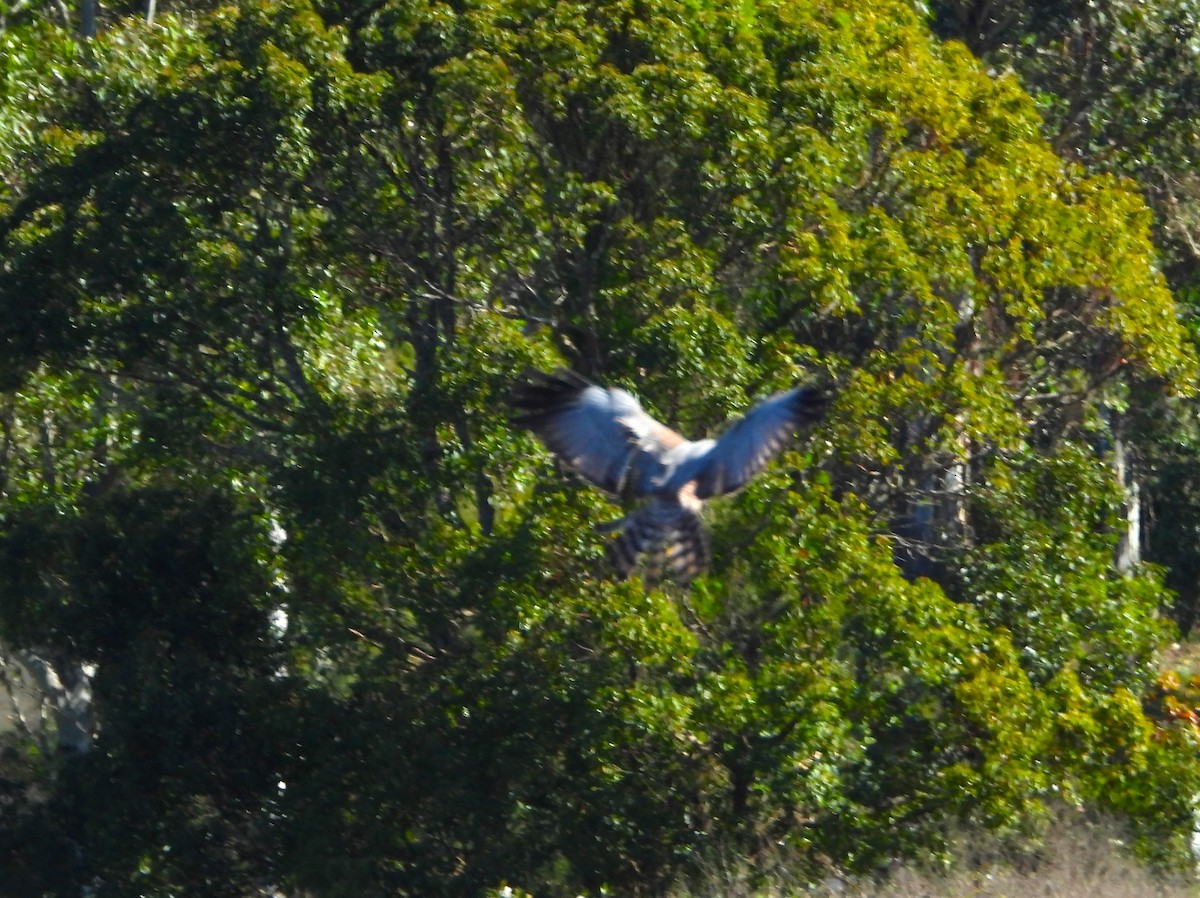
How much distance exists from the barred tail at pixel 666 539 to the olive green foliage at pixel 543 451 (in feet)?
3.89

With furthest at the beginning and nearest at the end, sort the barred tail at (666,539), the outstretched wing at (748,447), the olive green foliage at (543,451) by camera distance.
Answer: the olive green foliage at (543,451) < the barred tail at (666,539) < the outstretched wing at (748,447)

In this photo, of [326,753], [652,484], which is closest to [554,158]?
[652,484]

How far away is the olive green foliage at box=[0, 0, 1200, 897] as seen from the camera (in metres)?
11.4

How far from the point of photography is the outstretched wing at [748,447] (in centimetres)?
903

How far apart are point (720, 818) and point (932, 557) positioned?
2.59 metres

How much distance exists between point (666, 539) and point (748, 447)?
2.44 feet

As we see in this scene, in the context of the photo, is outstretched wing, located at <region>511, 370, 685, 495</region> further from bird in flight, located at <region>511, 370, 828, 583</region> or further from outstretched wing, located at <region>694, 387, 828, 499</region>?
outstretched wing, located at <region>694, 387, 828, 499</region>

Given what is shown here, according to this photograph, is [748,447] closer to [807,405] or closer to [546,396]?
[807,405]

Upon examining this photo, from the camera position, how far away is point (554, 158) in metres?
12.3

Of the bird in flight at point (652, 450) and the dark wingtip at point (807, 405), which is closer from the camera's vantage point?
the dark wingtip at point (807, 405)

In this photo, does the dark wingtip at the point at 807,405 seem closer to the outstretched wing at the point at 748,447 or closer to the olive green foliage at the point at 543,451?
the outstretched wing at the point at 748,447

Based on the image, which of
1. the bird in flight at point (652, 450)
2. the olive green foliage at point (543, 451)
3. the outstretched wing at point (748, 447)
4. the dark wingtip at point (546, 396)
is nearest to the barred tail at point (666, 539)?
the bird in flight at point (652, 450)

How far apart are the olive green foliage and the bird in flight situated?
1.52 m

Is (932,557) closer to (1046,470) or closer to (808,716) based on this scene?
(1046,470)
